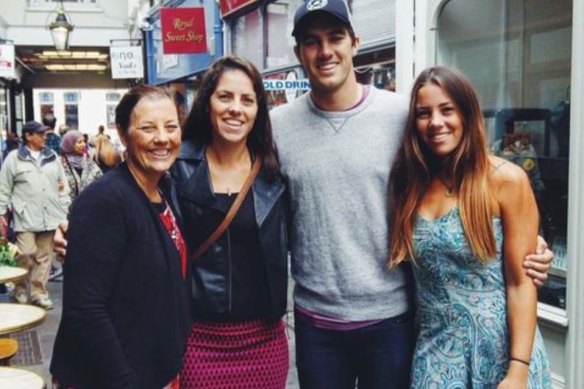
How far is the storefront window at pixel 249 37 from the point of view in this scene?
430 inches

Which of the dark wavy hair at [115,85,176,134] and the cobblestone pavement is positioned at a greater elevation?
the dark wavy hair at [115,85,176,134]

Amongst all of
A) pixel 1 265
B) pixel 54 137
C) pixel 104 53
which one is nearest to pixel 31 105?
pixel 104 53

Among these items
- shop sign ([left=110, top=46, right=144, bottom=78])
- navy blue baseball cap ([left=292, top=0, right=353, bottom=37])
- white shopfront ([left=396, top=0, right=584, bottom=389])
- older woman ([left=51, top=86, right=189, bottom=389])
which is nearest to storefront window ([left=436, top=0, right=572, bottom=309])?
white shopfront ([left=396, top=0, right=584, bottom=389])

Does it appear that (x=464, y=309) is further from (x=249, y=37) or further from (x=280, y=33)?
(x=249, y=37)

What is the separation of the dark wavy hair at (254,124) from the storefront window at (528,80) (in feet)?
6.92

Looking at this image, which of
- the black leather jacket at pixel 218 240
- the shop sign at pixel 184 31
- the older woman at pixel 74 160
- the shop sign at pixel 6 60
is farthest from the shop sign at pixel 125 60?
the black leather jacket at pixel 218 240

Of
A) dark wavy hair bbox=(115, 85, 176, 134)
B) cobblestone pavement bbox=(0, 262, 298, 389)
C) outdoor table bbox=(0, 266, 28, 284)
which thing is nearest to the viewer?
dark wavy hair bbox=(115, 85, 176, 134)

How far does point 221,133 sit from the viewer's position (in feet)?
8.62

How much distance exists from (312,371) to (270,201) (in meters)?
0.69

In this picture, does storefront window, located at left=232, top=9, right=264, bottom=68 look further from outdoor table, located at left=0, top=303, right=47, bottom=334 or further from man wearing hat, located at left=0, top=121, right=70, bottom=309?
outdoor table, located at left=0, top=303, right=47, bottom=334

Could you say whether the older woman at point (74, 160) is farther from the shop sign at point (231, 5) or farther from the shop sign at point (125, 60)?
the shop sign at point (125, 60)

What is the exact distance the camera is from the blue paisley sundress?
94.6 inches

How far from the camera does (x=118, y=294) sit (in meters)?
2.17

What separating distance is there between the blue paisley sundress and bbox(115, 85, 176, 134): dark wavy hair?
99cm
